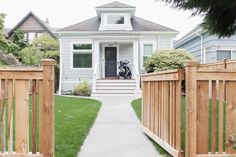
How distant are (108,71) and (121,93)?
3.95m

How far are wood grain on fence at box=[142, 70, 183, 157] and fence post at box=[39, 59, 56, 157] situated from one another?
165cm

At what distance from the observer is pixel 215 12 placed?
5715 mm

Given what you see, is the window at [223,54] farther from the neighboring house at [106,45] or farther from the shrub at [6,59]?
the shrub at [6,59]

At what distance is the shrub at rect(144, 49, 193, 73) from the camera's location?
59.4 ft

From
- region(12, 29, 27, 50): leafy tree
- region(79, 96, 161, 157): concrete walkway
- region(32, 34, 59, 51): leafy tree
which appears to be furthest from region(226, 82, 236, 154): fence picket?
region(12, 29, 27, 50): leafy tree

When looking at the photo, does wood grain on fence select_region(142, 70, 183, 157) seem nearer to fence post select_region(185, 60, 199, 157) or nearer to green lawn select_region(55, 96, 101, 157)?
fence post select_region(185, 60, 199, 157)

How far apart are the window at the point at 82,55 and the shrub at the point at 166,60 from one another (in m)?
5.24

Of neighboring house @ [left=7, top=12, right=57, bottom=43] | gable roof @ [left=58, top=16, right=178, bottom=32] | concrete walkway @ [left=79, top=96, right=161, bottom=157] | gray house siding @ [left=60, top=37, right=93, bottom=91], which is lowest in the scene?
concrete walkway @ [left=79, top=96, right=161, bottom=157]

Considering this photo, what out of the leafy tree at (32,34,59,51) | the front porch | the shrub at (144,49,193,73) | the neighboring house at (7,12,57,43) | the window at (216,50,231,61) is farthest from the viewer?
the neighboring house at (7,12,57,43)

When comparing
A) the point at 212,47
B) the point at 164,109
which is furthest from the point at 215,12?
the point at 212,47

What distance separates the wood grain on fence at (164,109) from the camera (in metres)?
4.85

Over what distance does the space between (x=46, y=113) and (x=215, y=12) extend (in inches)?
122

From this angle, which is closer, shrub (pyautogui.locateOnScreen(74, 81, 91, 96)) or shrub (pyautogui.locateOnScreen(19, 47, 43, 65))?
shrub (pyautogui.locateOnScreen(74, 81, 91, 96))

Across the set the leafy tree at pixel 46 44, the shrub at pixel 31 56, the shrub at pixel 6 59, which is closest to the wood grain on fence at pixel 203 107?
the shrub at pixel 6 59
